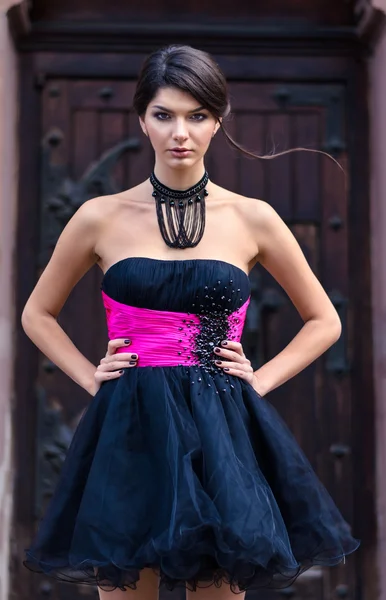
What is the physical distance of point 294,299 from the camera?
7.63 ft

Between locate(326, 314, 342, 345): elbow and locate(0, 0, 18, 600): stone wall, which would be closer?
locate(326, 314, 342, 345): elbow

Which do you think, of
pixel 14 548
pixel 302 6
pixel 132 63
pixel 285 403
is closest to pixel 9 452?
pixel 14 548

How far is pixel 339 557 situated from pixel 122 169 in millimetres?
1869

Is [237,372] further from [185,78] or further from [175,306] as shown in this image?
[185,78]

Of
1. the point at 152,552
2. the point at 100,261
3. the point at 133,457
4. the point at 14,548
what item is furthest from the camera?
the point at 14,548

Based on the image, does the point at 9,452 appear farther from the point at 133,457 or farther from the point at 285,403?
the point at 133,457

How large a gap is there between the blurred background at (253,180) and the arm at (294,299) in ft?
3.47

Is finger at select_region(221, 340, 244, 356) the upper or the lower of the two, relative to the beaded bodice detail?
lower

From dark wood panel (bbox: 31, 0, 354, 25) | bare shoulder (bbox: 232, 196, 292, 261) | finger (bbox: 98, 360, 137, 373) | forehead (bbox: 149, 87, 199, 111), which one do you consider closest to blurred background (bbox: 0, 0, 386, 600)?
dark wood panel (bbox: 31, 0, 354, 25)

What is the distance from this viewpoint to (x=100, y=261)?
7.48 ft

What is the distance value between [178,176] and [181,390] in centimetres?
53

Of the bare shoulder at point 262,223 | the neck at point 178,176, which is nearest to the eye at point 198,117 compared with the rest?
the neck at point 178,176

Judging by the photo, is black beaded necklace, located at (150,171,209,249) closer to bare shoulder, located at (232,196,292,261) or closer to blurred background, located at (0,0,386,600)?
bare shoulder, located at (232,196,292,261)

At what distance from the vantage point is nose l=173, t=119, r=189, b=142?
6.80 feet
